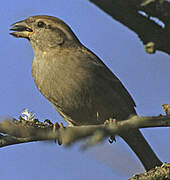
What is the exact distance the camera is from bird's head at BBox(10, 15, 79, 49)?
14.2 ft

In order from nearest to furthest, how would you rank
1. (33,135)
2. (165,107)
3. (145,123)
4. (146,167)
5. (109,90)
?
1. (33,135)
2. (145,123)
3. (165,107)
4. (146,167)
5. (109,90)

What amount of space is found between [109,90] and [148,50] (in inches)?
102

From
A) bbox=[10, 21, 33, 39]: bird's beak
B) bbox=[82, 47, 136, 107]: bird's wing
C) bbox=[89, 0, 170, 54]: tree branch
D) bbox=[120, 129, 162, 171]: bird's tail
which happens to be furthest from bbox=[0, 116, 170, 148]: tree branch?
bbox=[10, 21, 33, 39]: bird's beak

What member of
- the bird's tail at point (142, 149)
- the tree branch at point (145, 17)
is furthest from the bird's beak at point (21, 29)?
the tree branch at point (145, 17)

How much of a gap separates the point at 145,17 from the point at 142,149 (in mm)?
2584

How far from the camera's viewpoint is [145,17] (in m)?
1.50

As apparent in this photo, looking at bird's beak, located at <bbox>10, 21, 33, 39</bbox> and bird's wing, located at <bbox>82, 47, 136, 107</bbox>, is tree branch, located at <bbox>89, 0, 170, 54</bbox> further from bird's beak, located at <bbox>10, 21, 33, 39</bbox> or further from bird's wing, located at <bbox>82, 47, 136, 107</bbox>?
bird's beak, located at <bbox>10, 21, 33, 39</bbox>

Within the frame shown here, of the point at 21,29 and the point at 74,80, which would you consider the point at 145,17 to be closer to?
the point at 74,80

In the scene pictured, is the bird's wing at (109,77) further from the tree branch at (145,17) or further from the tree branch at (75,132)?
the tree branch at (75,132)

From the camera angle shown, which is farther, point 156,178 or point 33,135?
point 156,178

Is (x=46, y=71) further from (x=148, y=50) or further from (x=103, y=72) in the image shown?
(x=148, y=50)

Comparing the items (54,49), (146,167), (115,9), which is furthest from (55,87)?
(115,9)

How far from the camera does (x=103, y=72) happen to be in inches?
163

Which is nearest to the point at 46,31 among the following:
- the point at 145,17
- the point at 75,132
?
the point at 145,17
